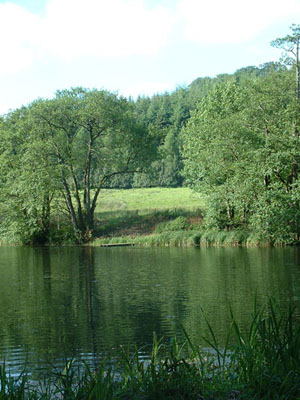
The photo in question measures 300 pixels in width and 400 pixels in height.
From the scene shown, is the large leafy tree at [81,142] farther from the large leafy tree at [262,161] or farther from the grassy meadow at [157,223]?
the large leafy tree at [262,161]

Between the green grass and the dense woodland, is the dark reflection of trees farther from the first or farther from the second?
the green grass

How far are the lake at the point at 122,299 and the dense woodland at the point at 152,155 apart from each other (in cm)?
574

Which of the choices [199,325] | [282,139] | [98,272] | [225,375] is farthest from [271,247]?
[225,375]

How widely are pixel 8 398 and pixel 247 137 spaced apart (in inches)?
1288

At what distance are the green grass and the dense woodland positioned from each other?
5.44 m

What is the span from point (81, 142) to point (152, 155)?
22.1ft

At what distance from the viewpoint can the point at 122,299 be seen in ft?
56.6

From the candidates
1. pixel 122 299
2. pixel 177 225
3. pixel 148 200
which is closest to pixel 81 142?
pixel 177 225

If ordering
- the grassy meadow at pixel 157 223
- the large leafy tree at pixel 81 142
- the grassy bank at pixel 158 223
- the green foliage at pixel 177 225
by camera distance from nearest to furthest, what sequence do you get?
the grassy bank at pixel 158 223 < the grassy meadow at pixel 157 223 < the green foliage at pixel 177 225 < the large leafy tree at pixel 81 142

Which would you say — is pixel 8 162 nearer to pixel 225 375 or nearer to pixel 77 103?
pixel 77 103

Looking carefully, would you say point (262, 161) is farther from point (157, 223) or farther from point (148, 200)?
point (148, 200)

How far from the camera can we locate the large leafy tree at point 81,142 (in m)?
44.2

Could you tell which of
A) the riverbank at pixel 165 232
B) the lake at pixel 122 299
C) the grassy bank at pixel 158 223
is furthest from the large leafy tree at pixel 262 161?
the lake at pixel 122 299

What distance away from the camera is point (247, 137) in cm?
3653
